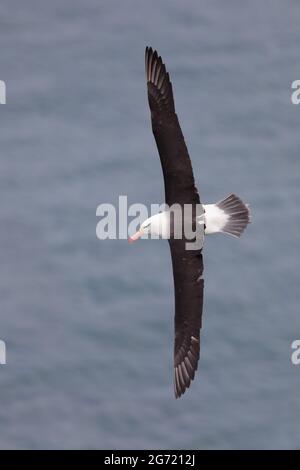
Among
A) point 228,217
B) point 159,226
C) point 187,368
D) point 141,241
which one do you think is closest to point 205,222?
point 228,217

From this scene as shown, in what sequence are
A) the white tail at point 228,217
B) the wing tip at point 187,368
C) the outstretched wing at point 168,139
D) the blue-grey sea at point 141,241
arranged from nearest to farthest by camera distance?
the outstretched wing at point 168,139 < the wing tip at point 187,368 < the white tail at point 228,217 < the blue-grey sea at point 141,241

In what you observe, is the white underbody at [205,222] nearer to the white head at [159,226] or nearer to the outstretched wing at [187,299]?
the white head at [159,226]

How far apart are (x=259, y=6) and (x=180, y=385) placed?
12273mm

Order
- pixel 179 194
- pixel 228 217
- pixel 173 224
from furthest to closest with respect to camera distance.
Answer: pixel 228 217
pixel 173 224
pixel 179 194

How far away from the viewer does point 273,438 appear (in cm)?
2558

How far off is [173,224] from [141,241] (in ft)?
22.4

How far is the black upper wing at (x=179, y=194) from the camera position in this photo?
20.4 metres

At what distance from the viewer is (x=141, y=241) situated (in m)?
27.6

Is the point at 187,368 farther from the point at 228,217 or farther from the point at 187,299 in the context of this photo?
the point at 228,217

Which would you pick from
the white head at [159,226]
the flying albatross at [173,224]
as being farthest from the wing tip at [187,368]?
the white head at [159,226]

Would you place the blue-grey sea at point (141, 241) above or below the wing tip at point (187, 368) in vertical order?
above

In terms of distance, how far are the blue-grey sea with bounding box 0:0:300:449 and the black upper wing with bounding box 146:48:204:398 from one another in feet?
14.3
